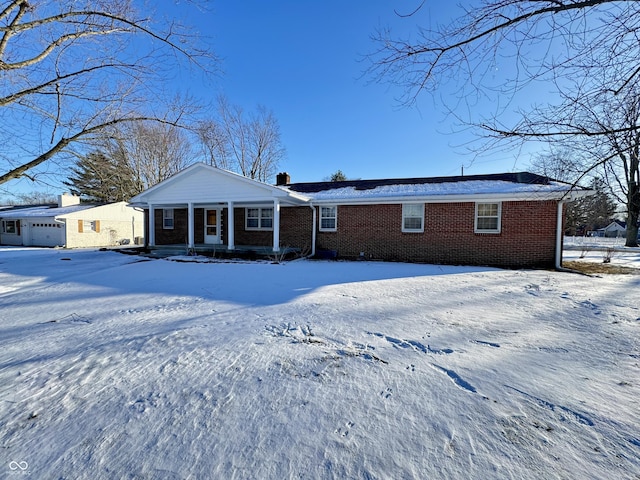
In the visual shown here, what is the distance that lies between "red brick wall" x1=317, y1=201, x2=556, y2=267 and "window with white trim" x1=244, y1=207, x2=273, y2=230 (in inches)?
115

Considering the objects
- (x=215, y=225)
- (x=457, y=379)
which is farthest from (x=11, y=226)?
(x=457, y=379)

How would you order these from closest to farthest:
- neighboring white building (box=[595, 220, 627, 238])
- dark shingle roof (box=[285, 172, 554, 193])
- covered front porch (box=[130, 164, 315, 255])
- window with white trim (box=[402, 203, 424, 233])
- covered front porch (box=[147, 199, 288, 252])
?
window with white trim (box=[402, 203, 424, 233]), covered front porch (box=[130, 164, 315, 255]), dark shingle roof (box=[285, 172, 554, 193]), covered front porch (box=[147, 199, 288, 252]), neighboring white building (box=[595, 220, 627, 238])

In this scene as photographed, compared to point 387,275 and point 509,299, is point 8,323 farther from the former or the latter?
point 509,299

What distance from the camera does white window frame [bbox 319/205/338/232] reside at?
1235 cm

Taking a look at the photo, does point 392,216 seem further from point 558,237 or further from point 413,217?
point 558,237

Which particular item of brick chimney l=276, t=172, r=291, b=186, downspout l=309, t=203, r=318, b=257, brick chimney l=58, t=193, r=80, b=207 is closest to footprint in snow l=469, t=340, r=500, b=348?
downspout l=309, t=203, r=318, b=257

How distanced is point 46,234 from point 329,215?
2395cm

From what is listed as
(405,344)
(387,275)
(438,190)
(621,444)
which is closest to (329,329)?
(405,344)

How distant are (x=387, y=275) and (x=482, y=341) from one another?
4591 mm

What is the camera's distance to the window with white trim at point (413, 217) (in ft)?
36.9

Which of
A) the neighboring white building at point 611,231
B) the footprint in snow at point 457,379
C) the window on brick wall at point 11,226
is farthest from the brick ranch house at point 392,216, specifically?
the neighboring white building at point 611,231

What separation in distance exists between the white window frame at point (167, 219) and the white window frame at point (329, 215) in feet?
31.3

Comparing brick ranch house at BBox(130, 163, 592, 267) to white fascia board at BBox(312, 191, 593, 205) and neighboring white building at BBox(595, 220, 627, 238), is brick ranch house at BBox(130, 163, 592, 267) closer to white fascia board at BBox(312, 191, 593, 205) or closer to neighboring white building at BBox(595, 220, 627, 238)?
white fascia board at BBox(312, 191, 593, 205)

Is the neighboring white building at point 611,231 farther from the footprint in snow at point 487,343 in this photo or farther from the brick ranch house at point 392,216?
the footprint in snow at point 487,343
